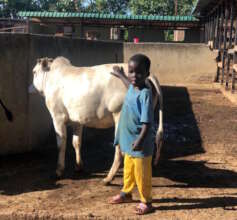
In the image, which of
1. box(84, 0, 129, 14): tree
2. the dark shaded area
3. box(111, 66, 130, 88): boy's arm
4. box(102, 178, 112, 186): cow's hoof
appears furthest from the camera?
box(84, 0, 129, 14): tree

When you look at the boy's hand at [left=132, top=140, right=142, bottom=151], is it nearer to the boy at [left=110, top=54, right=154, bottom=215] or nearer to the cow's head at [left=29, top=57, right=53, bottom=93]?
the boy at [left=110, top=54, right=154, bottom=215]

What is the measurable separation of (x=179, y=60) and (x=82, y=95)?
11.2 m

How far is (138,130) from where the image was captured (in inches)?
139

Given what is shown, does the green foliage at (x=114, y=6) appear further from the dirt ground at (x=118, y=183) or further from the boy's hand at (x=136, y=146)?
the boy's hand at (x=136, y=146)

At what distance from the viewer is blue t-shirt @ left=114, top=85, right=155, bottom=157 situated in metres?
3.39

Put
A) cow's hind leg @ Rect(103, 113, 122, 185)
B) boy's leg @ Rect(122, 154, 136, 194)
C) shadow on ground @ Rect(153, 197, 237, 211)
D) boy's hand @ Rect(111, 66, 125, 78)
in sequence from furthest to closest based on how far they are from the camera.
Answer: cow's hind leg @ Rect(103, 113, 122, 185) → boy's hand @ Rect(111, 66, 125, 78) → shadow on ground @ Rect(153, 197, 237, 211) → boy's leg @ Rect(122, 154, 136, 194)

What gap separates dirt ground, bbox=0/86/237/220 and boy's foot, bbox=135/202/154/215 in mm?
53

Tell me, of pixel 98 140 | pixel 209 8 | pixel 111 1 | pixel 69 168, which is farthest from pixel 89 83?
pixel 111 1

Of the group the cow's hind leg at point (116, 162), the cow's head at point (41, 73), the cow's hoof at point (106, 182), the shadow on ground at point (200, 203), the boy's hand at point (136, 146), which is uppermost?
the cow's head at point (41, 73)

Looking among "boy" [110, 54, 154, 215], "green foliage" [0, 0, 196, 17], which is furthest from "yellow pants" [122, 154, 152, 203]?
"green foliage" [0, 0, 196, 17]

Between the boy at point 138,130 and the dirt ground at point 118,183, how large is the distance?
313mm

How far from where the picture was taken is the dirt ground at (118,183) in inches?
146

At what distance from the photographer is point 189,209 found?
12.4ft

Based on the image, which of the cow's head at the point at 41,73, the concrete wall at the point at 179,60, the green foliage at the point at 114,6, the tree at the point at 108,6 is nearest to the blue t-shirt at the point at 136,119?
the cow's head at the point at 41,73
